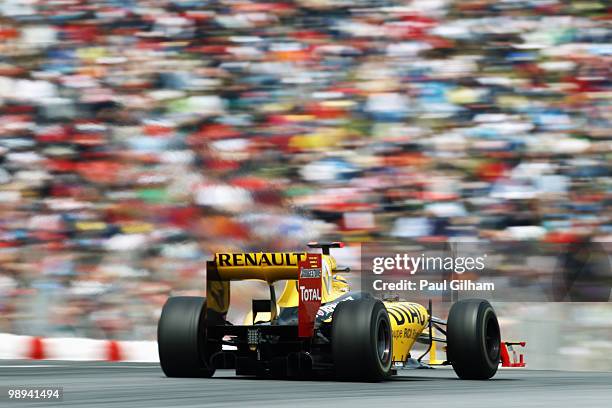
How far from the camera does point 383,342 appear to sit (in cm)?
1005

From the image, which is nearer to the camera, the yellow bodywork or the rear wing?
the rear wing

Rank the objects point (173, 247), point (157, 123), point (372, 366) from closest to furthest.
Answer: point (372, 366), point (173, 247), point (157, 123)

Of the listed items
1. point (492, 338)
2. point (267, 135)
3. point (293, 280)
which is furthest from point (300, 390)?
point (267, 135)

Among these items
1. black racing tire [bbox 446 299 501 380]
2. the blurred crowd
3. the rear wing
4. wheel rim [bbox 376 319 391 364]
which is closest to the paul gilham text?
black racing tire [bbox 446 299 501 380]

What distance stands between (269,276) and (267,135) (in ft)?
24.5

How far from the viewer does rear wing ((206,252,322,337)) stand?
10.1 metres

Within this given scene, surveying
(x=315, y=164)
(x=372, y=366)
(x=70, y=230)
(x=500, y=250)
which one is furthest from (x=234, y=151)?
(x=372, y=366)

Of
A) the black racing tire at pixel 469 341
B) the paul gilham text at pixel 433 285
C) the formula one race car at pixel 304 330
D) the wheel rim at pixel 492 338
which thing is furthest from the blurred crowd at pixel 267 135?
the black racing tire at pixel 469 341

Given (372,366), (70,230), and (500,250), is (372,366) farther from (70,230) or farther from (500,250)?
(70,230)

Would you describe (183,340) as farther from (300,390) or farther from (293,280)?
(300,390)

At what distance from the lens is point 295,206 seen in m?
16.9

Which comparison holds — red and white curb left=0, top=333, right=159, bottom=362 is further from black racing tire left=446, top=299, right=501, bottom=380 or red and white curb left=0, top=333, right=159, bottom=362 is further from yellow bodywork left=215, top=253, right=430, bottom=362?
black racing tire left=446, top=299, right=501, bottom=380

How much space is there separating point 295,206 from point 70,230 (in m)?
→ 3.15

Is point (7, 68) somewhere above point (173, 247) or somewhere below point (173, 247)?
above
